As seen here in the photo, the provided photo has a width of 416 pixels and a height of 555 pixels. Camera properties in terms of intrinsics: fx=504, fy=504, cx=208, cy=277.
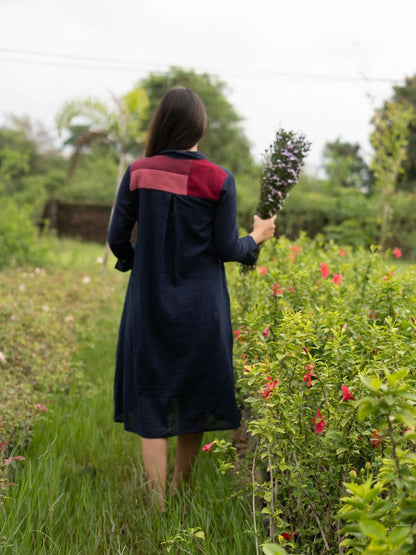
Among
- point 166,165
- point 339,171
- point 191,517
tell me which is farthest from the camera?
point 339,171

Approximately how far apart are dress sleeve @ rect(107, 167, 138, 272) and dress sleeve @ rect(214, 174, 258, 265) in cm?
37

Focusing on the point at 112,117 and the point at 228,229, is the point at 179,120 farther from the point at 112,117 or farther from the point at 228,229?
the point at 112,117

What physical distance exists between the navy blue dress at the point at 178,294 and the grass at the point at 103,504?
12.5 inches

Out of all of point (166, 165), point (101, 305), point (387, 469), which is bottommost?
point (101, 305)

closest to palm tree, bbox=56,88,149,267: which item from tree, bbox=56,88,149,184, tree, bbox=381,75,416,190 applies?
tree, bbox=56,88,149,184

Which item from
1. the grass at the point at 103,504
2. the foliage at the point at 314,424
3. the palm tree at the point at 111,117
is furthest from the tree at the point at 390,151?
the foliage at the point at 314,424

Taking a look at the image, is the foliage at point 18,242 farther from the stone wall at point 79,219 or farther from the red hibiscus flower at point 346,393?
the stone wall at point 79,219

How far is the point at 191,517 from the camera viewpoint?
1.90 meters

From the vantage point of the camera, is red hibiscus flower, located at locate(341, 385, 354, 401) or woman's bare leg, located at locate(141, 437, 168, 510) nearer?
red hibiscus flower, located at locate(341, 385, 354, 401)

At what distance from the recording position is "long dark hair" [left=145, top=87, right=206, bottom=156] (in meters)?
2.05

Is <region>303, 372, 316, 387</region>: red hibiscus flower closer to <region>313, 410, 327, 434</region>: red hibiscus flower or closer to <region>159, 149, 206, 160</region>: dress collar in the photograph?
<region>313, 410, 327, 434</region>: red hibiscus flower

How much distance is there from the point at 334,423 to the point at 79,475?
1.57 meters

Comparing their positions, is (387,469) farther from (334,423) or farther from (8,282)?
(8,282)

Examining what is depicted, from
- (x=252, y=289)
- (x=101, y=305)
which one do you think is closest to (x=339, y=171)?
(x=101, y=305)
